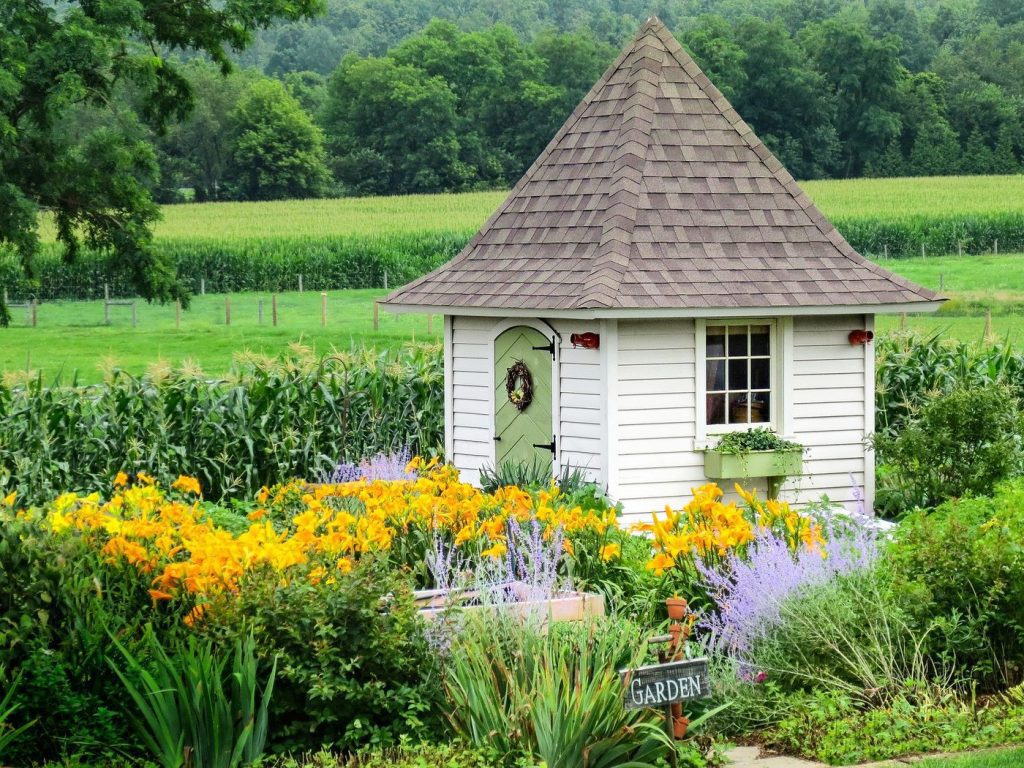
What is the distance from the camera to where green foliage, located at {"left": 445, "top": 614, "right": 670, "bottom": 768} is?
6145mm

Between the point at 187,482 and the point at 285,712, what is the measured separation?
206 centimetres

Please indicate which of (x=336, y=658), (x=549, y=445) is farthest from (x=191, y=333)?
(x=336, y=658)

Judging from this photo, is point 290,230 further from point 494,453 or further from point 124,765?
point 124,765

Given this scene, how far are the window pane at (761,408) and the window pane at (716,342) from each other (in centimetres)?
58

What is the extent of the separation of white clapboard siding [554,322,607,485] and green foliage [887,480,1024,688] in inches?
183

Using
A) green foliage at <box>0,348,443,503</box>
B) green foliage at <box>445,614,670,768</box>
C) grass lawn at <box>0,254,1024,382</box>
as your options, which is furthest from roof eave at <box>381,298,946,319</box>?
grass lawn at <box>0,254,1024,382</box>

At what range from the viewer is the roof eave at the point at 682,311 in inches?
478

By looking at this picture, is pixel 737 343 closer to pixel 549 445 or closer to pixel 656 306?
pixel 656 306

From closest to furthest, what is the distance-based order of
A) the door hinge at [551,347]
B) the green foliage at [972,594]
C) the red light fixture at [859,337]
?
the green foliage at [972,594]
the door hinge at [551,347]
the red light fixture at [859,337]

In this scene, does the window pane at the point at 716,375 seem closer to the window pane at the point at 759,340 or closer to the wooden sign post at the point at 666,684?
the window pane at the point at 759,340

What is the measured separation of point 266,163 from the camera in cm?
6562

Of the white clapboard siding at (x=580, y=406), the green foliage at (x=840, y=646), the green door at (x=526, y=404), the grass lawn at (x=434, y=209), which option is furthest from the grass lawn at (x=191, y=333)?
the green foliage at (x=840, y=646)

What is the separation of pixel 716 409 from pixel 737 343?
635 millimetres

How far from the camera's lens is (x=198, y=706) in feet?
20.2
